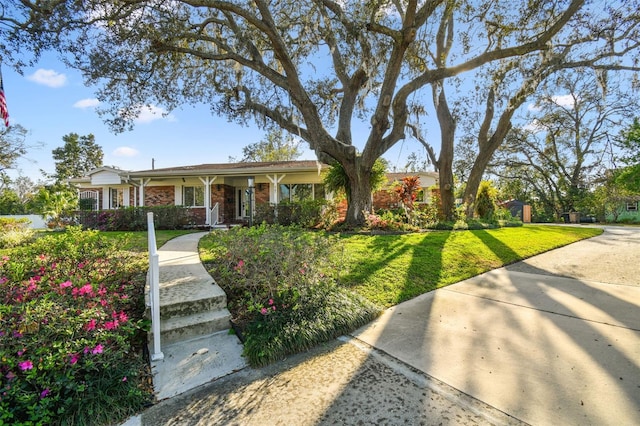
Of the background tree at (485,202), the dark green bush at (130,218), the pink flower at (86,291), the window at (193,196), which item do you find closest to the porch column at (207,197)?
the dark green bush at (130,218)

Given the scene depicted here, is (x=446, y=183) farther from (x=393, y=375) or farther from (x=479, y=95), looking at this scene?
(x=393, y=375)

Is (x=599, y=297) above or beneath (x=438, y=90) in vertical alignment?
beneath

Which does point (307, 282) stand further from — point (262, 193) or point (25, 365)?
point (262, 193)

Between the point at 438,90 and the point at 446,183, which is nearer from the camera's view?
the point at 438,90

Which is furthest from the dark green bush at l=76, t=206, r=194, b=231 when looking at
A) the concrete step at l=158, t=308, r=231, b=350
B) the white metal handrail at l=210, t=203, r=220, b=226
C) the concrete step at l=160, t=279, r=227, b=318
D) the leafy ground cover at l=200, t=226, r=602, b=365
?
the concrete step at l=158, t=308, r=231, b=350

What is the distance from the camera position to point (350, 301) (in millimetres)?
3654

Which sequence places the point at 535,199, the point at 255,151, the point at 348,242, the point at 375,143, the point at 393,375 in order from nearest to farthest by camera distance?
the point at 393,375 < the point at 348,242 < the point at 375,143 < the point at 535,199 < the point at 255,151

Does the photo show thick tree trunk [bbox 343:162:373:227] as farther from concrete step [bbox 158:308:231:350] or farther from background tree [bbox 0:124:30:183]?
background tree [bbox 0:124:30:183]

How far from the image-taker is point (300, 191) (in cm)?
1566

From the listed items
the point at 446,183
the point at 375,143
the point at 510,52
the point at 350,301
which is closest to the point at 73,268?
the point at 350,301

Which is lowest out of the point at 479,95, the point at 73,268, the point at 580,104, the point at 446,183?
the point at 73,268

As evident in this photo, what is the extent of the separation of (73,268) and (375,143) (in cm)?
853

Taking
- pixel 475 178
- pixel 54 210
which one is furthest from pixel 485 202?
pixel 54 210

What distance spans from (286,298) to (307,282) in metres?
0.31
